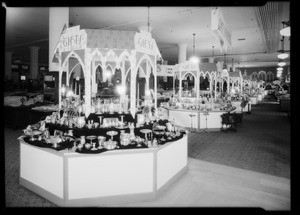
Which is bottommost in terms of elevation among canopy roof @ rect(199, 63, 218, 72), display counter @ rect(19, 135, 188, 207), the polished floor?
the polished floor

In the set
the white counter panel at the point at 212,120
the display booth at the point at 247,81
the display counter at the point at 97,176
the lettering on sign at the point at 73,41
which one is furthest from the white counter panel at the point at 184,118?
the display booth at the point at 247,81

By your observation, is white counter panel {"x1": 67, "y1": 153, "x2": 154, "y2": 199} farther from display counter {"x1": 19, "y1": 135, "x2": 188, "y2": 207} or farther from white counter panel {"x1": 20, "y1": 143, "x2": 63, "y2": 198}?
white counter panel {"x1": 20, "y1": 143, "x2": 63, "y2": 198}

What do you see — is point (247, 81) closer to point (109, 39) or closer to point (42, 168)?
point (109, 39)

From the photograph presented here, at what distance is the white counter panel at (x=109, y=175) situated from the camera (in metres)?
3.68

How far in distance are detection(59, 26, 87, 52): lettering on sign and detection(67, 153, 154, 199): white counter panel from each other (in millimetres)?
2166

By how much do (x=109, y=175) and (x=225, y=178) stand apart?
2.49 meters

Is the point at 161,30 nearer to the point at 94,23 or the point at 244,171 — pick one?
the point at 94,23

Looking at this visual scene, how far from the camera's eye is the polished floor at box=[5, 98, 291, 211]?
3.90 m

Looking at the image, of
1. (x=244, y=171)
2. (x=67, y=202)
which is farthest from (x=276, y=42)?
(x=67, y=202)

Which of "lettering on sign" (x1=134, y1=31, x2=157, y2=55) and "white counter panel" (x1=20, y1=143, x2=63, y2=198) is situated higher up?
"lettering on sign" (x1=134, y1=31, x2=157, y2=55)

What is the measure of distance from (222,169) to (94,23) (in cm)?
816

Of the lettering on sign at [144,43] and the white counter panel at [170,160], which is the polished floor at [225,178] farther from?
the lettering on sign at [144,43]

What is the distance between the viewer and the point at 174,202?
3871 mm

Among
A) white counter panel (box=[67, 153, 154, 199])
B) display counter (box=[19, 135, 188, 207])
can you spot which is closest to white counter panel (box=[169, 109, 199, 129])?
display counter (box=[19, 135, 188, 207])
